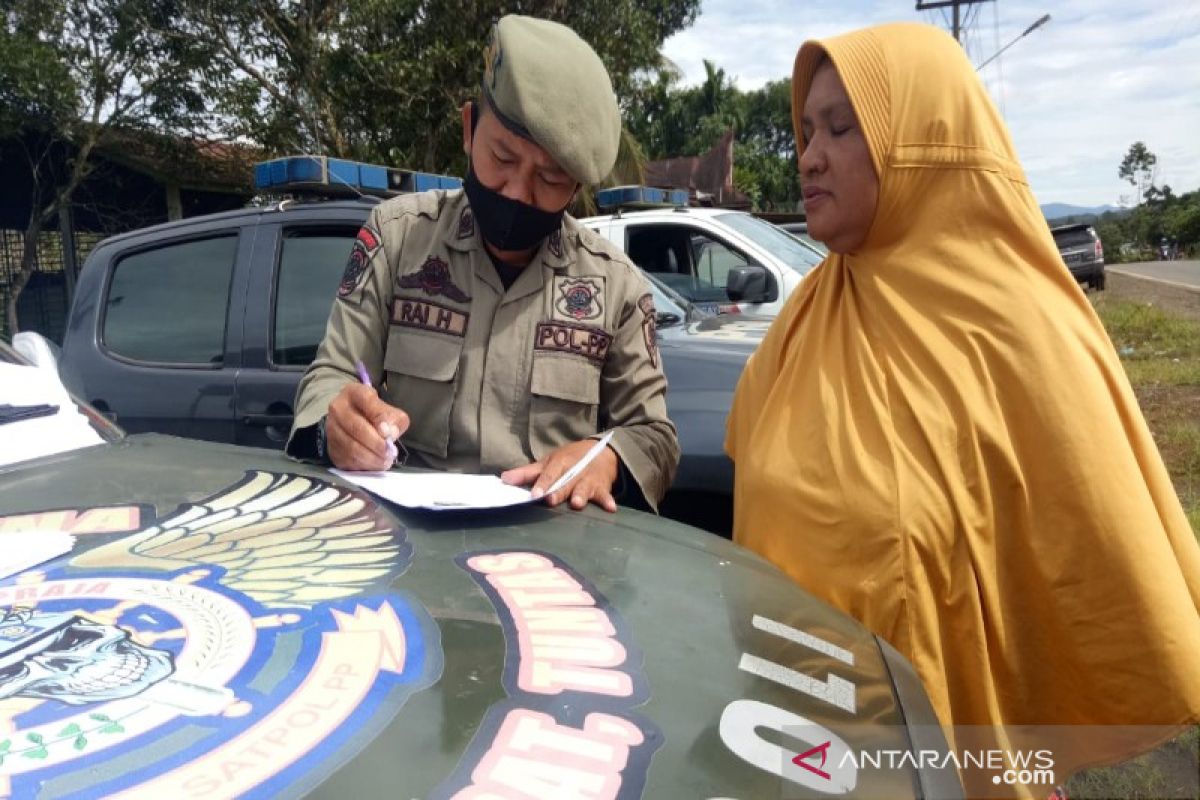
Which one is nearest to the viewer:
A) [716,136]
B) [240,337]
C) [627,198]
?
[240,337]

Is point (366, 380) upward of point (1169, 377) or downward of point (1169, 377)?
upward


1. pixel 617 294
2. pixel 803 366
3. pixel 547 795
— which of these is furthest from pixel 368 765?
pixel 617 294

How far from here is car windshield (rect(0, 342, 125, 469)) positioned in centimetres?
159

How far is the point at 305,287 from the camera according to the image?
10.8 feet

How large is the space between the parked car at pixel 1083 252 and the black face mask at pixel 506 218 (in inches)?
718

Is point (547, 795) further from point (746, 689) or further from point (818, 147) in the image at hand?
point (818, 147)

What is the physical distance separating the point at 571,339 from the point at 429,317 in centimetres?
29

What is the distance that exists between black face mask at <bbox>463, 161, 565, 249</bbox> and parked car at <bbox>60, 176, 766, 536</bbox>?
3.83 ft

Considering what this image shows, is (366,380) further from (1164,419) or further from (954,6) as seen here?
(954,6)

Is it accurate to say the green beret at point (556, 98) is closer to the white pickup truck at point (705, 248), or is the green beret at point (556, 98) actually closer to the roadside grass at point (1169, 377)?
the white pickup truck at point (705, 248)

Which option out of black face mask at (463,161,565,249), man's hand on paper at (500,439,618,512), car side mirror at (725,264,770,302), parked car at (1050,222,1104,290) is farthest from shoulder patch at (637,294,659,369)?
parked car at (1050,222,1104,290)

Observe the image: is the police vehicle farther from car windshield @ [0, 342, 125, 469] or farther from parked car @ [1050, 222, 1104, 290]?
parked car @ [1050, 222, 1104, 290]

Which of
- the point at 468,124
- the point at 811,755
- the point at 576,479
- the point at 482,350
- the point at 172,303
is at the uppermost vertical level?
the point at 468,124

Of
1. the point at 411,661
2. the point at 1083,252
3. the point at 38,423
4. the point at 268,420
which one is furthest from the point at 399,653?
the point at 1083,252
